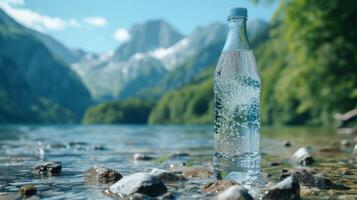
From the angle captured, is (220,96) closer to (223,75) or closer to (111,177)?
(223,75)

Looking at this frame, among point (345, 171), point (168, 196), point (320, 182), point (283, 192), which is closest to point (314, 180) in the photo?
point (320, 182)

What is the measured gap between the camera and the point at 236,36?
5.90 meters

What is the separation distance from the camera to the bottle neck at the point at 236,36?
19.1 feet

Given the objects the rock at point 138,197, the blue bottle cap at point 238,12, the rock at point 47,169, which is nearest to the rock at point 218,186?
the rock at point 138,197

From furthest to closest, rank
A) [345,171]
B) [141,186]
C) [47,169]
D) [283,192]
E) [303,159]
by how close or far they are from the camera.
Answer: [303,159] < [47,169] < [345,171] < [141,186] < [283,192]

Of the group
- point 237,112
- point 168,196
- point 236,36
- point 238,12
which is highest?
point 238,12

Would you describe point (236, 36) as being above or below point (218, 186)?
above

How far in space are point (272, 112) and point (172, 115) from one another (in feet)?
237

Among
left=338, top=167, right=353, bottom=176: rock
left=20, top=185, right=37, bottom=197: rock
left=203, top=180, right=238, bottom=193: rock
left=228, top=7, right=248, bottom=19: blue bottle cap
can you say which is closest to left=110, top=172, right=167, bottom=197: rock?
left=203, top=180, right=238, bottom=193: rock

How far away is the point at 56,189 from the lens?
528 cm

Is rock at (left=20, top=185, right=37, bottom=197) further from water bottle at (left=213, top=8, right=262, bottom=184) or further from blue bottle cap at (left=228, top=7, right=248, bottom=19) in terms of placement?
blue bottle cap at (left=228, top=7, right=248, bottom=19)

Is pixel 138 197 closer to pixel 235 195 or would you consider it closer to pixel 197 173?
pixel 235 195

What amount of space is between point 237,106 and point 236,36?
89 cm

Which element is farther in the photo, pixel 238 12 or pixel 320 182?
pixel 238 12
